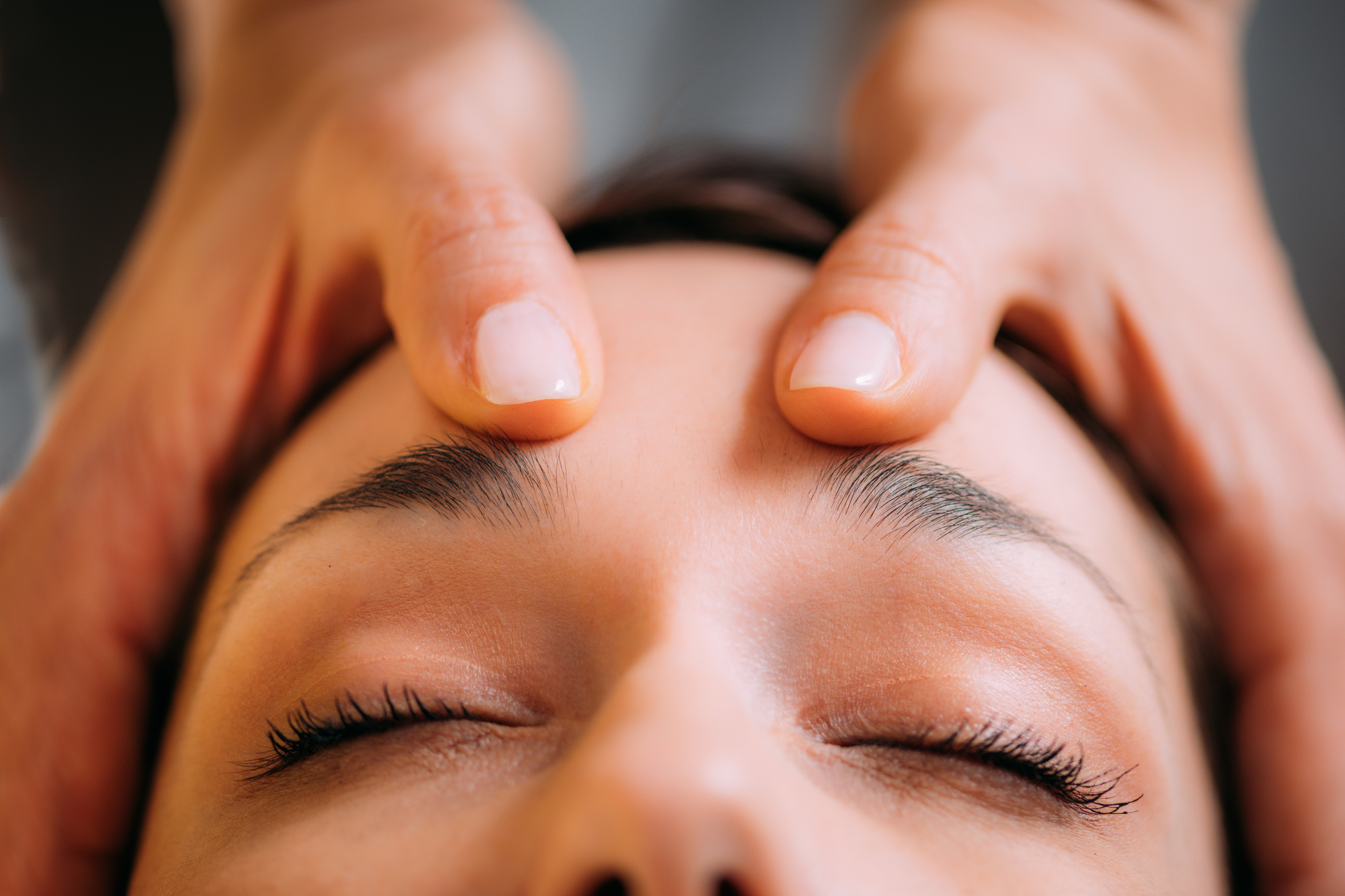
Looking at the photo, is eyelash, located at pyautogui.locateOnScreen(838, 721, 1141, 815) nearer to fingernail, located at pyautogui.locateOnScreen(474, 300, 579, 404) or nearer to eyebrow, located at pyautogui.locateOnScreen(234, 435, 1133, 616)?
eyebrow, located at pyautogui.locateOnScreen(234, 435, 1133, 616)

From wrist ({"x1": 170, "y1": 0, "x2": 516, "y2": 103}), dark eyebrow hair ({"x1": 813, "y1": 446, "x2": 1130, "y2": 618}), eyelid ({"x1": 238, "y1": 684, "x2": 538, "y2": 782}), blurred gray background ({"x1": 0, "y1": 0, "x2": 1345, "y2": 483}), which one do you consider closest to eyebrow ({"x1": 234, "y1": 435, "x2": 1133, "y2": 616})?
dark eyebrow hair ({"x1": 813, "y1": 446, "x2": 1130, "y2": 618})

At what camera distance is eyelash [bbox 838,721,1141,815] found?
737 millimetres

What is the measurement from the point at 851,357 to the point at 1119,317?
1.66 feet

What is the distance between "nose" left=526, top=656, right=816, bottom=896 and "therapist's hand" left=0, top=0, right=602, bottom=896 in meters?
0.27

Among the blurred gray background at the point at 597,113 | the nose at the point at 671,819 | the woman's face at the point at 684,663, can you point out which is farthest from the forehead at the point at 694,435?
the blurred gray background at the point at 597,113

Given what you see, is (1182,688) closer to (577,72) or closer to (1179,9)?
(1179,9)

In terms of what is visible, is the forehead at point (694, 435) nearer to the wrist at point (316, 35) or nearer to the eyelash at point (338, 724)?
the eyelash at point (338, 724)

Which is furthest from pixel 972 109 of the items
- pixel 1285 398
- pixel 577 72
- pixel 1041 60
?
pixel 577 72

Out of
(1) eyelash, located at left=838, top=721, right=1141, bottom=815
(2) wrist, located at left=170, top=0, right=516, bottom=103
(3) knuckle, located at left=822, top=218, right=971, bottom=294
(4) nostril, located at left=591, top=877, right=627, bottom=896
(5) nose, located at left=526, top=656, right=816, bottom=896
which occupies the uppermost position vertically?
(2) wrist, located at left=170, top=0, right=516, bottom=103

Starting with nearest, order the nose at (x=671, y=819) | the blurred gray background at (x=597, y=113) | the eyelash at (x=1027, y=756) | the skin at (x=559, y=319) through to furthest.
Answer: the nose at (x=671, y=819) → the eyelash at (x=1027, y=756) → the skin at (x=559, y=319) → the blurred gray background at (x=597, y=113)

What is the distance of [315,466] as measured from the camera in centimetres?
90

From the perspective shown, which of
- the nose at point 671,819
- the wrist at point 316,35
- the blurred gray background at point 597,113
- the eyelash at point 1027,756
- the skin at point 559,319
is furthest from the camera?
the blurred gray background at point 597,113

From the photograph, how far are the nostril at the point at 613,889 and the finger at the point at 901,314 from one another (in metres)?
0.37

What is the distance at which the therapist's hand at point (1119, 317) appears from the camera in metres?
0.82
